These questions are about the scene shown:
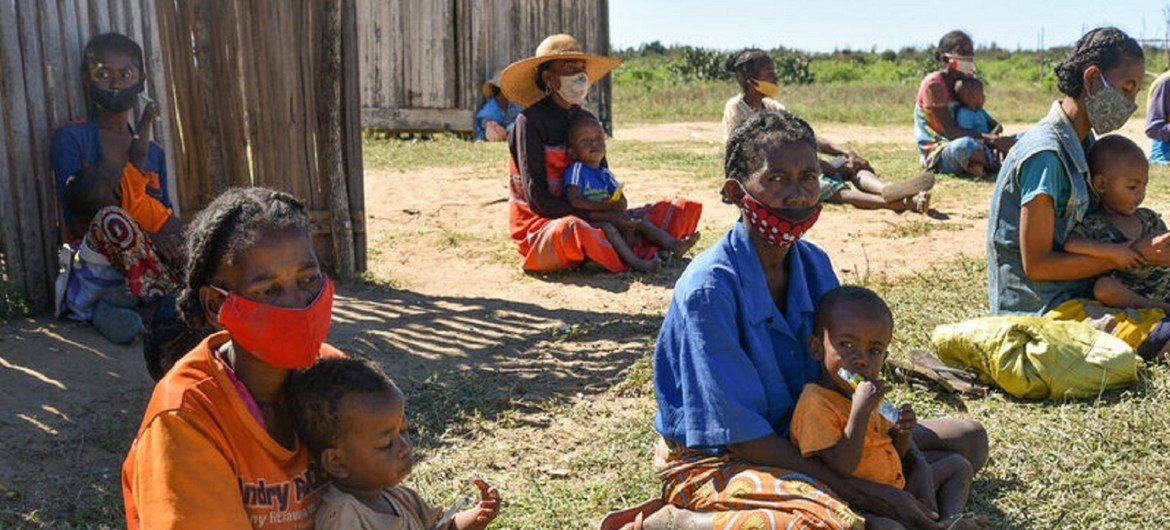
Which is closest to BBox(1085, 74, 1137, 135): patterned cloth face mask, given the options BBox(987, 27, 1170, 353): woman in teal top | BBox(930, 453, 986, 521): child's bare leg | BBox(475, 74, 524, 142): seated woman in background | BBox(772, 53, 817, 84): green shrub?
BBox(987, 27, 1170, 353): woman in teal top

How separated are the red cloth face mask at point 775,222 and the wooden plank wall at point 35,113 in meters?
4.18

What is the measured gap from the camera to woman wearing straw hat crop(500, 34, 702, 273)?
305 inches

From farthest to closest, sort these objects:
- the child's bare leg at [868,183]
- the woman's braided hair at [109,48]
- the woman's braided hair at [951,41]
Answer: the woman's braided hair at [951,41]
the child's bare leg at [868,183]
the woman's braided hair at [109,48]

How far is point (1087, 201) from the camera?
5238 mm

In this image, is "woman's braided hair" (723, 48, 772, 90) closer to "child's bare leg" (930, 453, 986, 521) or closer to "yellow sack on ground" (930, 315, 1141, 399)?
"yellow sack on ground" (930, 315, 1141, 399)

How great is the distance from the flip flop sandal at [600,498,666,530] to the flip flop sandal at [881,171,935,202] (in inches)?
261

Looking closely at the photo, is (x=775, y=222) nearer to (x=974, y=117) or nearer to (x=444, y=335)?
(x=444, y=335)

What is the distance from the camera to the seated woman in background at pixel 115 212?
591cm

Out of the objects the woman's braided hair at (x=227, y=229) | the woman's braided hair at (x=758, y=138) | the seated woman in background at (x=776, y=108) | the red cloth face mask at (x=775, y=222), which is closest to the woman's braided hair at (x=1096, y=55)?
the woman's braided hair at (x=758, y=138)

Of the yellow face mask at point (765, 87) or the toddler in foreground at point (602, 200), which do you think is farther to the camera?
the yellow face mask at point (765, 87)

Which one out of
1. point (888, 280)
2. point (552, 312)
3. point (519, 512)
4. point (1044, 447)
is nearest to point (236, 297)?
point (519, 512)

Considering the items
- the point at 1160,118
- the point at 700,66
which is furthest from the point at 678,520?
the point at 700,66

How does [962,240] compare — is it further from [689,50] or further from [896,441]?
[689,50]

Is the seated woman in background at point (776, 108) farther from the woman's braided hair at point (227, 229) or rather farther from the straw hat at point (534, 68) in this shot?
the woman's braided hair at point (227, 229)
